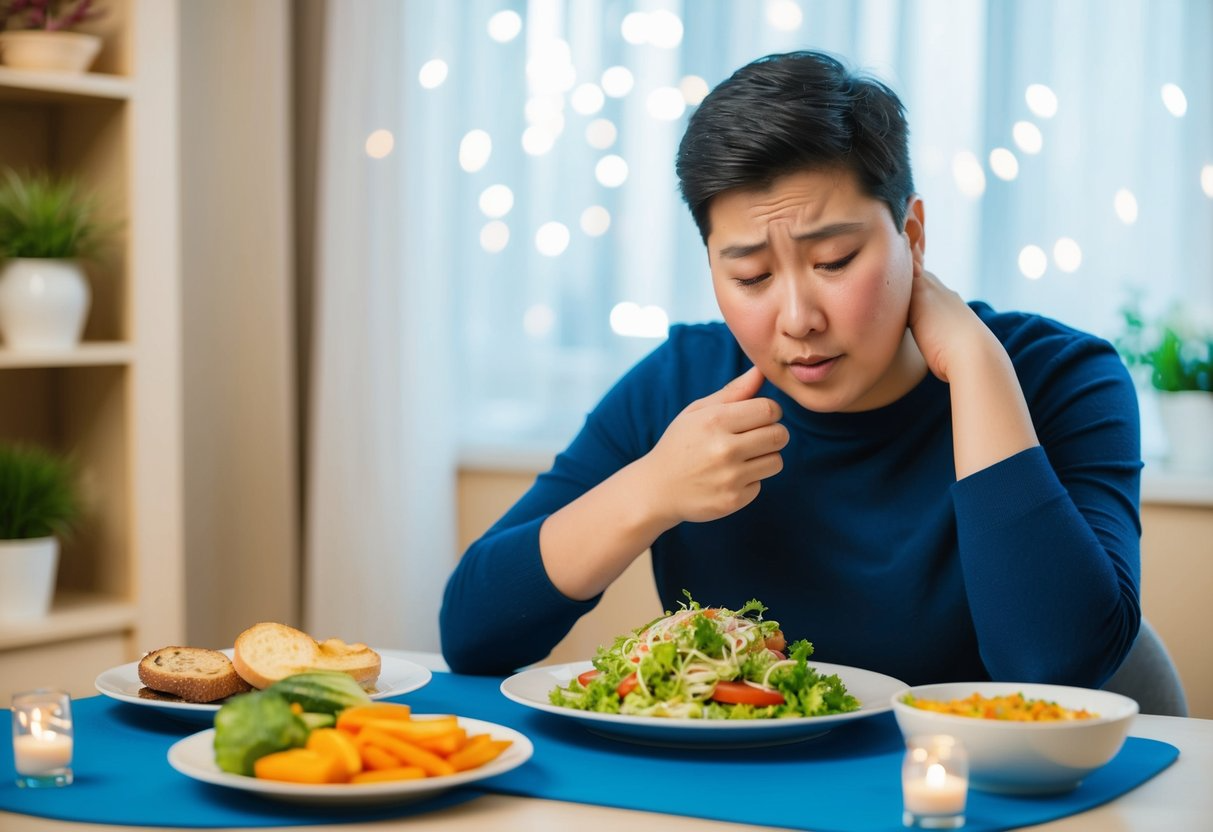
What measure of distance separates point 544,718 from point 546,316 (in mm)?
1809

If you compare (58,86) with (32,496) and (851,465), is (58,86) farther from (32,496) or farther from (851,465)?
(851,465)

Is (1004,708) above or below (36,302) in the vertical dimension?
below

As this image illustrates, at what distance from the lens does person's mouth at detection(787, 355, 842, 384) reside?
1431 millimetres

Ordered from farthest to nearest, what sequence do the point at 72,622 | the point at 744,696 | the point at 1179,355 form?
the point at 72,622 < the point at 1179,355 < the point at 744,696

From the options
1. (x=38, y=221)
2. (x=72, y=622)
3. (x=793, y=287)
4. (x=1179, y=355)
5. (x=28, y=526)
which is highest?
(x=38, y=221)

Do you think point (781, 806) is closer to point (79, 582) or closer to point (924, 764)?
point (924, 764)

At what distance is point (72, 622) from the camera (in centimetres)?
245

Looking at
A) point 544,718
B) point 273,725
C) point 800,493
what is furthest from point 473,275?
point 273,725

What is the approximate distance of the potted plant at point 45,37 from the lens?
2.43 meters

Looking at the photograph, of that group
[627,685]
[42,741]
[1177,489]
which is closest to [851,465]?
[627,685]

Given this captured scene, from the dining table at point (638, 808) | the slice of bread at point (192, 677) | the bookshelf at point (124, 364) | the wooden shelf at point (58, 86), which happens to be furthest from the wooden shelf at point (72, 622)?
the dining table at point (638, 808)

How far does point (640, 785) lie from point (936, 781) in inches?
8.9

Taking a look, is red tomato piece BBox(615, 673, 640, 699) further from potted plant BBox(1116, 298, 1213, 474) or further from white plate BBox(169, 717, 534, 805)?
potted plant BBox(1116, 298, 1213, 474)

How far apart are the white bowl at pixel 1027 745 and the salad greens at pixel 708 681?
138 millimetres
